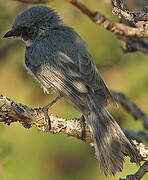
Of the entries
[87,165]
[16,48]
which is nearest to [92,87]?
[87,165]

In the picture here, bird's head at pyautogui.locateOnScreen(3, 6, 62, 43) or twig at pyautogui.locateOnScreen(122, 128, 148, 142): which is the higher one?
bird's head at pyautogui.locateOnScreen(3, 6, 62, 43)

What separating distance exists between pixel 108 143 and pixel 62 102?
2592 mm

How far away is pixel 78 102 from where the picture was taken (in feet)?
13.5

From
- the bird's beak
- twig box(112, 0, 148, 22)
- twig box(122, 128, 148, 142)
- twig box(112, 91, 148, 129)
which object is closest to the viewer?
twig box(112, 0, 148, 22)

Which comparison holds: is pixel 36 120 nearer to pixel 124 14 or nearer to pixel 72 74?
pixel 72 74

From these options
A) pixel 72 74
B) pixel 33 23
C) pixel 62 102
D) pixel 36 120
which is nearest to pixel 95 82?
pixel 72 74

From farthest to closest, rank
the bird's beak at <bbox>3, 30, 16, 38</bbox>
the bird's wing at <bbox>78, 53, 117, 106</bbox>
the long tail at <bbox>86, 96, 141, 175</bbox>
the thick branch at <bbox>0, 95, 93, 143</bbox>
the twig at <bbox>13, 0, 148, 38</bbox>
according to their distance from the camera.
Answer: the bird's beak at <bbox>3, 30, 16, 38</bbox>, the bird's wing at <bbox>78, 53, 117, 106</bbox>, the long tail at <bbox>86, 96, 141, 175</bbox>, the thick branch at <bbox>0, 95, 93, 143</bbox>, the twig at <bbox>13, 0, 148, 38</bbox>

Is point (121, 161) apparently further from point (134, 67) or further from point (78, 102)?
point (134, 67)

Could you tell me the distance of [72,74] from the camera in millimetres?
4453

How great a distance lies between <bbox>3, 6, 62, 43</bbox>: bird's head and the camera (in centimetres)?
515

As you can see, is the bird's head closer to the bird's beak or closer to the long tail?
the bird's beak

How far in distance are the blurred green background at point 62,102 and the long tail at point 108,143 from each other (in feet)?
5.07

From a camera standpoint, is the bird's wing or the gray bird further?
the bird's wing

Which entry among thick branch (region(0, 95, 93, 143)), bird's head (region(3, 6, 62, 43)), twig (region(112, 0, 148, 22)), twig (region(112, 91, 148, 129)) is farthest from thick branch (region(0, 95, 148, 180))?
bird's head (region(3, 6, 62, 43))
